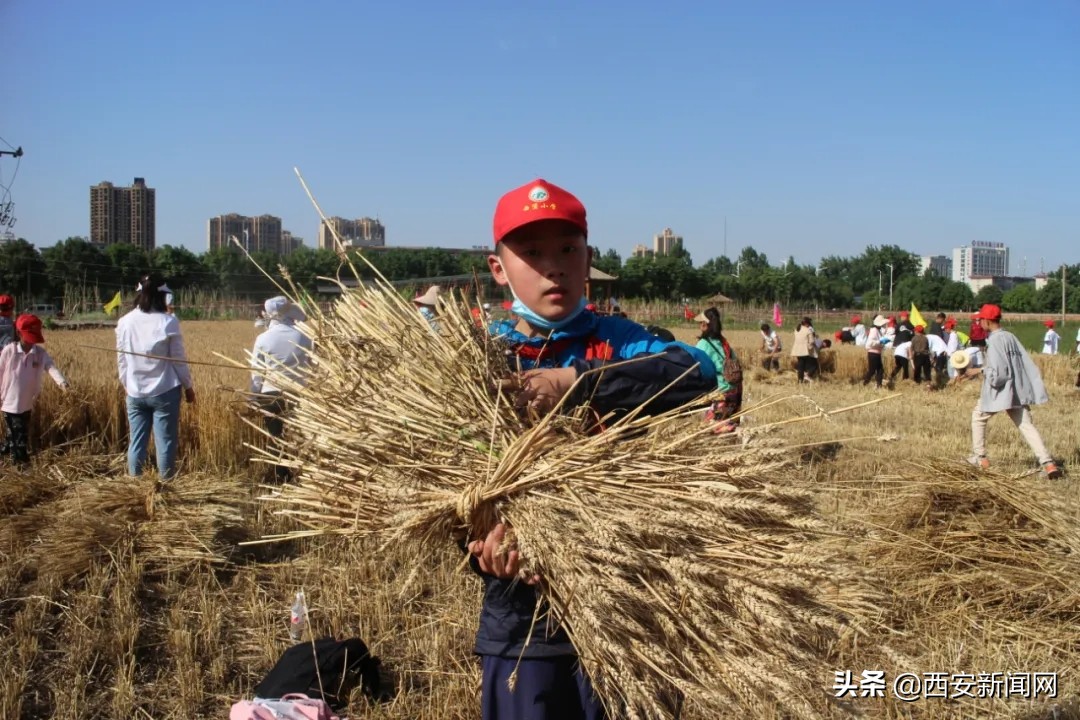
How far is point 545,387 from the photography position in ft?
5.25

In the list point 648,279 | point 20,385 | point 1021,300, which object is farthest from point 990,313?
point 1021,300

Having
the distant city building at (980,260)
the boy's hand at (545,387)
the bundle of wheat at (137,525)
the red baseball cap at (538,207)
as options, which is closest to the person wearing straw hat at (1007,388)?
the bundle of wheat at (137,525)

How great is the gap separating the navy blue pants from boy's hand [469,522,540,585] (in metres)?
0.28

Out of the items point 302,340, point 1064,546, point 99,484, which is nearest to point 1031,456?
point 1064,546

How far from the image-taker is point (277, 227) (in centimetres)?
6644

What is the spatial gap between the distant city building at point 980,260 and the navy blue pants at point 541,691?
17022 centimetres

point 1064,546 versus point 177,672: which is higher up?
Result: point 1064,546

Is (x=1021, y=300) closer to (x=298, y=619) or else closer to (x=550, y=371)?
(x=298, y=619)

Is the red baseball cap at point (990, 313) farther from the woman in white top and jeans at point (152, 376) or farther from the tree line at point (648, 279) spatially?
the tree line at point (648, 279)

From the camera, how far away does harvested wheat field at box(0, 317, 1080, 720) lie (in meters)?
1.50

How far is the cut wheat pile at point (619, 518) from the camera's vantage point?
1.44 metres

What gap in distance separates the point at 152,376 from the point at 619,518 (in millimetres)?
4832

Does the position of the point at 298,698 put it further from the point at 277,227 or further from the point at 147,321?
the point at 277,227

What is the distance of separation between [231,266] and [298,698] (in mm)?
48109
